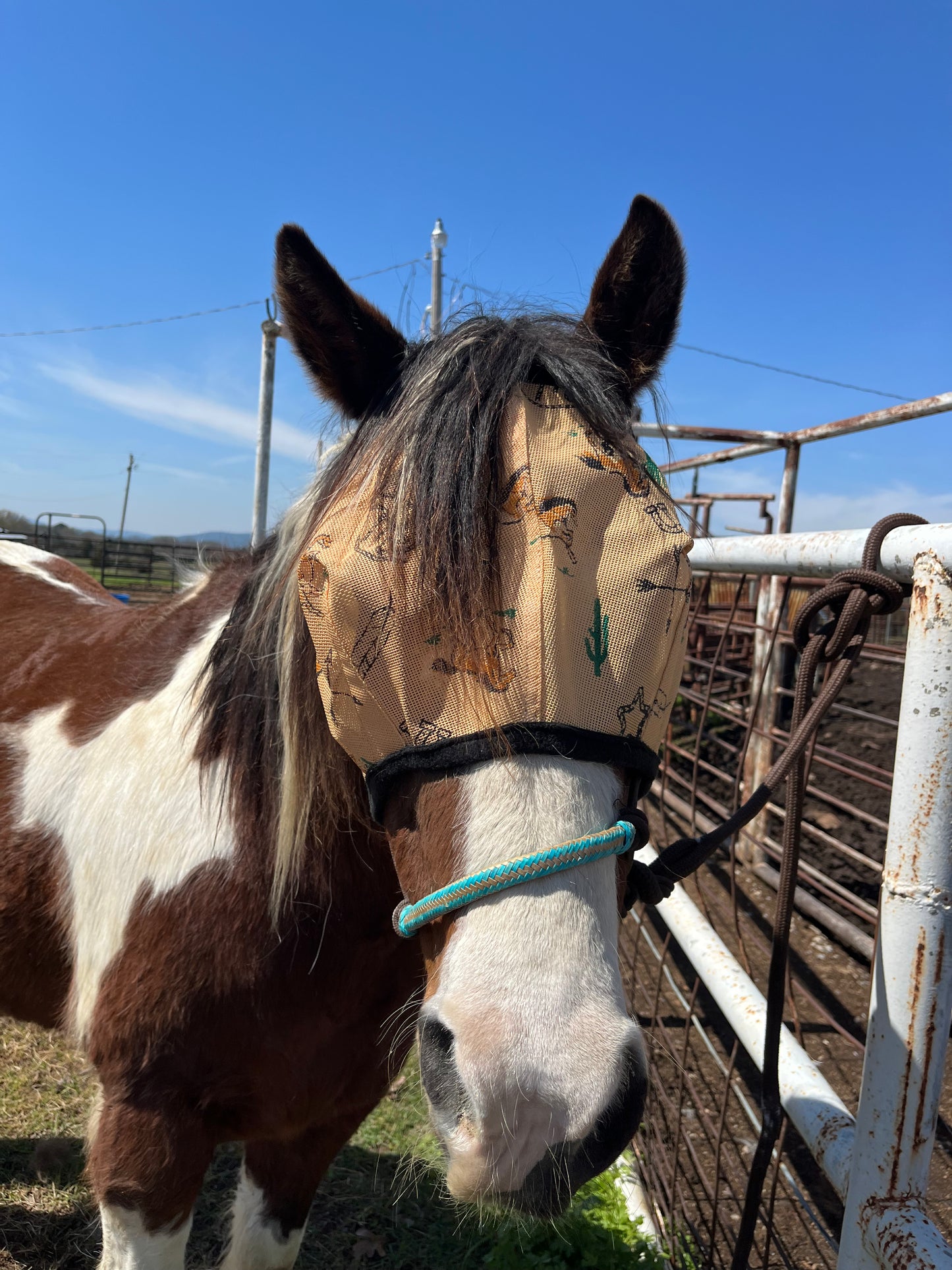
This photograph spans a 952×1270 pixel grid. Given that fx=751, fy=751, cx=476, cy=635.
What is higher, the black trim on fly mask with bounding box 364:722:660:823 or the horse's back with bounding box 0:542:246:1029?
the black trim on fly mask with bounding box 364:722:660:823

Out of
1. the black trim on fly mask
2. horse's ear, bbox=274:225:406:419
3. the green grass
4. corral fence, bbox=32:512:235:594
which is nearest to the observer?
the black trim on fly mask

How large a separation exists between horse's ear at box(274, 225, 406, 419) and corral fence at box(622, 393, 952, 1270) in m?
0.85

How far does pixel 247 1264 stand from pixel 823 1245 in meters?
1.57

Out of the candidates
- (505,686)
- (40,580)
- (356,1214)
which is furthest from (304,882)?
(40,580)

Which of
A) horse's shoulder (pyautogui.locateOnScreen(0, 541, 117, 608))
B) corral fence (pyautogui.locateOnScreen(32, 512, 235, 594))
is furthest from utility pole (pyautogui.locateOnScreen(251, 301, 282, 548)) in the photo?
corral fence (pyautogui.locateOnScreen(32, 512, 235, 594))

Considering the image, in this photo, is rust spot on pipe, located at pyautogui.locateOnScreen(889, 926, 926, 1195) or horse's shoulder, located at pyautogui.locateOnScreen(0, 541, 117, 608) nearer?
rust spot on pipe, located at pyautogui.locateOnScreen(889, 926, 926, 1195)

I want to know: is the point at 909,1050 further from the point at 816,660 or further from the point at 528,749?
the point at 528,749

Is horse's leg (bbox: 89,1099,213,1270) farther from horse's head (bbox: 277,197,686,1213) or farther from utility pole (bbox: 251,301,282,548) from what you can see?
utility pole (bbox: 251,301,282,548)

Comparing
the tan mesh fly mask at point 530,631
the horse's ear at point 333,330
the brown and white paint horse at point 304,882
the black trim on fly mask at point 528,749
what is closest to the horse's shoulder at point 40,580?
the brown and white paint horse at point 304,882

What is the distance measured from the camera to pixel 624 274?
138 cm

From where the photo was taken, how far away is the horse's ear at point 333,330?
1.30 metres

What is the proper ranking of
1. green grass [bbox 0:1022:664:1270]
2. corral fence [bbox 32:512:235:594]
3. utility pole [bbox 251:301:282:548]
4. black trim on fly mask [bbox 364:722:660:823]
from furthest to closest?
corral fence [bbox 32:512:235:594]
utility pole [bbox 251:301:282:548]
green grass [bbox 0:1022:664:1270]
black trim on fly mask [bbox 364:722:660:823]

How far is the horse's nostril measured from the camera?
89 centimetres

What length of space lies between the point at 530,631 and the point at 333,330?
732 millimetres
